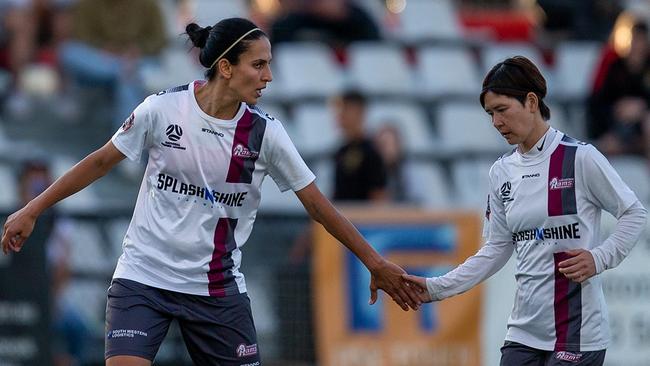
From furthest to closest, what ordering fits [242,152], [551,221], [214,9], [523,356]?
1. [214,9]
2. [242,152]
3. [523,356]
4. [551,221]

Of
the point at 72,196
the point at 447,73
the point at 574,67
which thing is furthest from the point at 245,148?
the point at 574,67

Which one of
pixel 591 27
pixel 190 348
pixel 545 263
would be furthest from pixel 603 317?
pixel 591 27

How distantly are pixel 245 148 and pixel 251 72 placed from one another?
39 cm

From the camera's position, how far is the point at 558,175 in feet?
22.4

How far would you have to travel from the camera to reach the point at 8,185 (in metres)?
13.0

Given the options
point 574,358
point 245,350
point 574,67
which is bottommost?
point 574,358

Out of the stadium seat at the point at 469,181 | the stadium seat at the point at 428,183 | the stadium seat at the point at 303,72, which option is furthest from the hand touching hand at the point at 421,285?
the stadium seat at the point at 303,72

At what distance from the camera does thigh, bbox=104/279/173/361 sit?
6.98 metres

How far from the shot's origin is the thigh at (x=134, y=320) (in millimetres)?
6977

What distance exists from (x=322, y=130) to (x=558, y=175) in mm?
7619

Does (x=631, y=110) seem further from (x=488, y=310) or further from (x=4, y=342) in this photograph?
(x=4, y=342)

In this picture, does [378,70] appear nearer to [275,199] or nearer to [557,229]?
[275,199]

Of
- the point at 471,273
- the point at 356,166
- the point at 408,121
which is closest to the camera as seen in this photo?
the point at 471,273

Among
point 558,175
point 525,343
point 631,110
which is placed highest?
point 631,110
